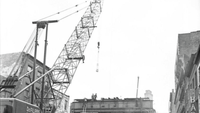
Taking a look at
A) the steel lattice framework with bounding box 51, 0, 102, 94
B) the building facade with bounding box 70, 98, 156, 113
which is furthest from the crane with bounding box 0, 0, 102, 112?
the building facade with bounding box 70, 98, 156, 113

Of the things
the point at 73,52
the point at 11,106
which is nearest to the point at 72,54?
the point at 73,52

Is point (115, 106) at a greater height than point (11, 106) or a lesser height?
lesser

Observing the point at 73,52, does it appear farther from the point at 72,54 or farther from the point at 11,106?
Result: the point at 11,106

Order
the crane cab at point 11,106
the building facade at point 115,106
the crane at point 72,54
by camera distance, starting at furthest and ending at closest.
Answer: the building facade at point 115,106 → the crane at point 72,54 → the crane cab at point 11,106

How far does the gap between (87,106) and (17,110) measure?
239 ft

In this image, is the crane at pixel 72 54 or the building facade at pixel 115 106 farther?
the building facade at pixel 115 106

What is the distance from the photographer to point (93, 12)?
50.6m

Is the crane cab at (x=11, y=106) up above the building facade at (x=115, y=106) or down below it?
above

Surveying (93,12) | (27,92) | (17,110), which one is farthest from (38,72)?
(17,110)

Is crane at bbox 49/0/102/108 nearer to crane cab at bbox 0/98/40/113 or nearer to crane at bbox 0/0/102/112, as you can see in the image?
crane at bbox 0/0/102/112

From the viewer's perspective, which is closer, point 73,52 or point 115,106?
point 73,52

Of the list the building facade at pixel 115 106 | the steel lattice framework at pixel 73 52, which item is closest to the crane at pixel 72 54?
the steel lattice framework at pixel 73 52

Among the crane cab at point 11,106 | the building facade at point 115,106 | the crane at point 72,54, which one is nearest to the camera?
the crane cab at point 11,106

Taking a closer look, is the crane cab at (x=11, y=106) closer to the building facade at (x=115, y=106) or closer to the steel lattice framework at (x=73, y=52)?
the steel lattice framework at (x=73, y=52)
